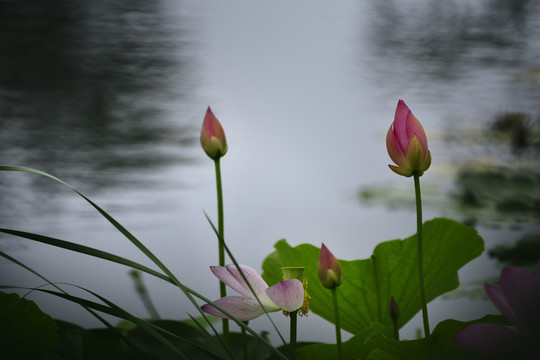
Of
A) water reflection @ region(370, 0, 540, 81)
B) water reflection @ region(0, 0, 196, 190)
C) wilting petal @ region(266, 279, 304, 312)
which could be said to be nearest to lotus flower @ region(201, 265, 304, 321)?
wilting petal @ region(266, 279, 304, 312)

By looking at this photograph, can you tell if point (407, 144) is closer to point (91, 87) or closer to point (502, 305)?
point (502, 305)

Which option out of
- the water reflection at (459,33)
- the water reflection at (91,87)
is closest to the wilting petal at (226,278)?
the water reflection at (91,87)

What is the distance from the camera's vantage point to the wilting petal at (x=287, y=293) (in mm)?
146

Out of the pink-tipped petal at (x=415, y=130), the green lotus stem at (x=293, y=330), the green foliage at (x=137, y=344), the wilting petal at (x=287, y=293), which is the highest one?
the pink-tipped petal at (x=415, y=130)

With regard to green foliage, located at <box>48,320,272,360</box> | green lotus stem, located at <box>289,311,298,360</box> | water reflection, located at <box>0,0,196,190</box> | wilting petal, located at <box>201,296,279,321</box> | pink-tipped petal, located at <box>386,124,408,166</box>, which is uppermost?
water reflection, located at <box>0,0,196,190</box>

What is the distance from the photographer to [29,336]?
6.4 inches

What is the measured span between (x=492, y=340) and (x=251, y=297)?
0.24 ft

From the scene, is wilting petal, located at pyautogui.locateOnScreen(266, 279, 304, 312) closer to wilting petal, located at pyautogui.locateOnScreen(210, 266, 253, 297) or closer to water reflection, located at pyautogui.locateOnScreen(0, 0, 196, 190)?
wilting petal, located at pyautogui.locateOnScreen(210, 266, 253, 297)

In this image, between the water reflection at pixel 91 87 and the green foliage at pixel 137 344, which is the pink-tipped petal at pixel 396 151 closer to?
the green foliage at pixel 137 344

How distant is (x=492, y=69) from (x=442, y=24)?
0.17 meters

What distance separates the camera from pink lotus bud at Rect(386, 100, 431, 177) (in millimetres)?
157

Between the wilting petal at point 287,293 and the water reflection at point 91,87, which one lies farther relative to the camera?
the water reflection at point 91,87

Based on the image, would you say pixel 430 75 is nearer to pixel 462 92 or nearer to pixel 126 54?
pixel 462 92

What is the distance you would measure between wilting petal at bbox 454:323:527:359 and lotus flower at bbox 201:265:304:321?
5 centimetres
